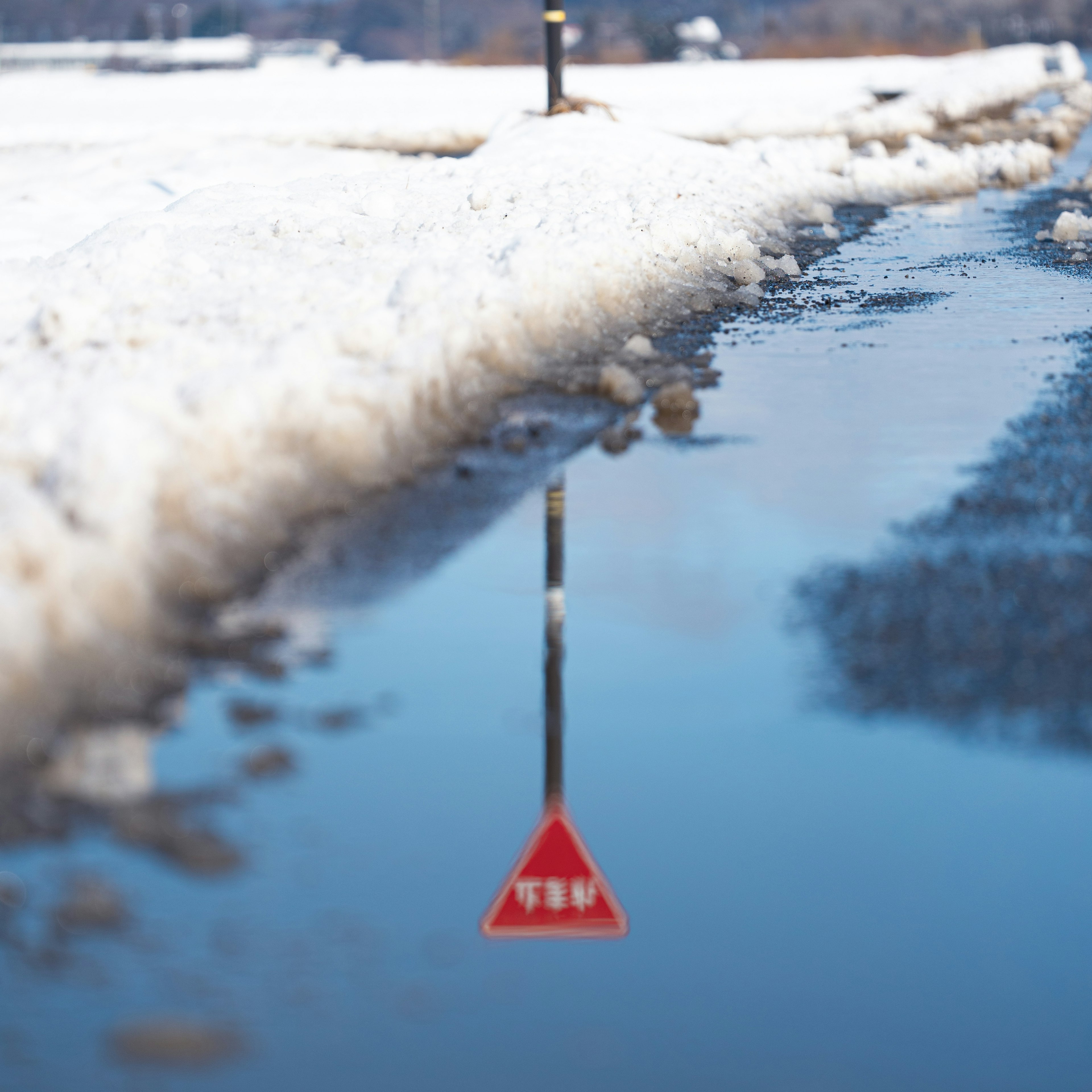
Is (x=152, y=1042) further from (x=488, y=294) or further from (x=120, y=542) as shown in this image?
(x=488, y=294)

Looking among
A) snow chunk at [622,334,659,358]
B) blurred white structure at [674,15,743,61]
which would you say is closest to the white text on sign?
snow chunk at [622,334,659,358]

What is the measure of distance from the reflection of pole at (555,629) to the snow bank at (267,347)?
0.65 m

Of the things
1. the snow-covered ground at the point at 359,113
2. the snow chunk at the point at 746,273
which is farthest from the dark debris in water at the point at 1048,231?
the snow-covered ground at the point at 359,113

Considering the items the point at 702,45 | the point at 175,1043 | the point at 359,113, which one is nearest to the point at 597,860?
the point at 175,1043

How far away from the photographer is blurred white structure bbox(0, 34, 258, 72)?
86.4 metres

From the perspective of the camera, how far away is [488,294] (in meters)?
7.79

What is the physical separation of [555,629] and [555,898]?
1473mm

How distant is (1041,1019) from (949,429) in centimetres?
399

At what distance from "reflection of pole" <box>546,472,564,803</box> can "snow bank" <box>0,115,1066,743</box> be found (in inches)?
25.4

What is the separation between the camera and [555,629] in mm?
4496

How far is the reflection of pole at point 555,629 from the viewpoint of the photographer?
145 inches

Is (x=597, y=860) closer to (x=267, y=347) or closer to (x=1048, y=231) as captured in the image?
(x=267, y=347)

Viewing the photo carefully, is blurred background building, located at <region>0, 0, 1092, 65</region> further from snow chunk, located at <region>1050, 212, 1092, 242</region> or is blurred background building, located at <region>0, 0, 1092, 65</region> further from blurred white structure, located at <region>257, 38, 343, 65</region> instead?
snow chunk, located at <region>1050, 212, 1092, 242</region>

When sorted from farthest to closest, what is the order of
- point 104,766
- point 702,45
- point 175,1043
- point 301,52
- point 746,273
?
point 301,52
point 702,45
point 746,273
point 104,766
point 175,1043
